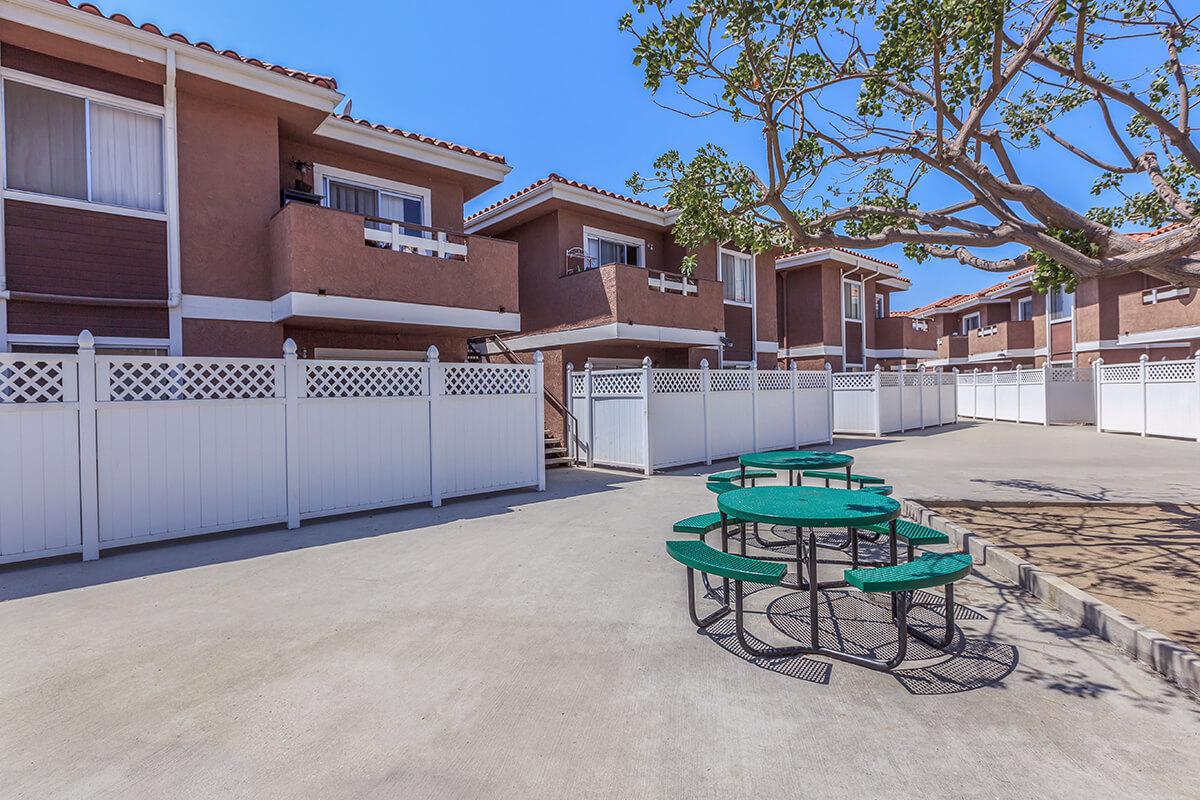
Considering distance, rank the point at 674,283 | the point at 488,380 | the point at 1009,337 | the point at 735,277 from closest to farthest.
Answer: the point at 488,380, the point at 674,283, the point at 735,277, the point at 1009,337

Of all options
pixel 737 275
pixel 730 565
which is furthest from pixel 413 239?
pixel 737 275

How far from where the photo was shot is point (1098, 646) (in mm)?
3482

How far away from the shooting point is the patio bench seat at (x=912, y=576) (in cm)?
304

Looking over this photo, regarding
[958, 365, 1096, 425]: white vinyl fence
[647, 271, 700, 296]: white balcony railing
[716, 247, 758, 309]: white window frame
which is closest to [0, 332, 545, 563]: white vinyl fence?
[647, 271, 700, 296]: white balcony railing

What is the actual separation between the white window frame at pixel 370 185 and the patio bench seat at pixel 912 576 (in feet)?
30.7

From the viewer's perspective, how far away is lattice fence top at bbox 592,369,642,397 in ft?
37.0

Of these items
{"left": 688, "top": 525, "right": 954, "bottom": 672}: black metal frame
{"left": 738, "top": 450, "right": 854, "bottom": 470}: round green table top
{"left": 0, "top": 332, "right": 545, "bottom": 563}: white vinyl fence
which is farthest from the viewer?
{"left": 738, "top": 450, "right": 854, "bottom": 470}: round green table top

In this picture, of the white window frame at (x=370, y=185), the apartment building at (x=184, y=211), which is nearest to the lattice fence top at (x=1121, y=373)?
the apartment building at (x=184, y=211)

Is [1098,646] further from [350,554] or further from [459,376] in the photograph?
[459,376]

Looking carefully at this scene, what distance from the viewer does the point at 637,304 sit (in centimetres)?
1252

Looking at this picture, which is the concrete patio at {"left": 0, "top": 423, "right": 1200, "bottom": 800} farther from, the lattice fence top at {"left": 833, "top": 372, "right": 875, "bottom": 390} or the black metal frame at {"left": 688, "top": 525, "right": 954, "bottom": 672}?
the lattice fence top at {"left": 833, "top": 372, "right": 875, "bottom": 390}

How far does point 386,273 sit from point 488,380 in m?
2.41

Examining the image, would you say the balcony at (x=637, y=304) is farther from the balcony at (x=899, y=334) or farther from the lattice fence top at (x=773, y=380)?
the balcony at (x=899, y=334)

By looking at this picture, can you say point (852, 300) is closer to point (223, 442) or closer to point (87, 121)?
point (223, 442)
